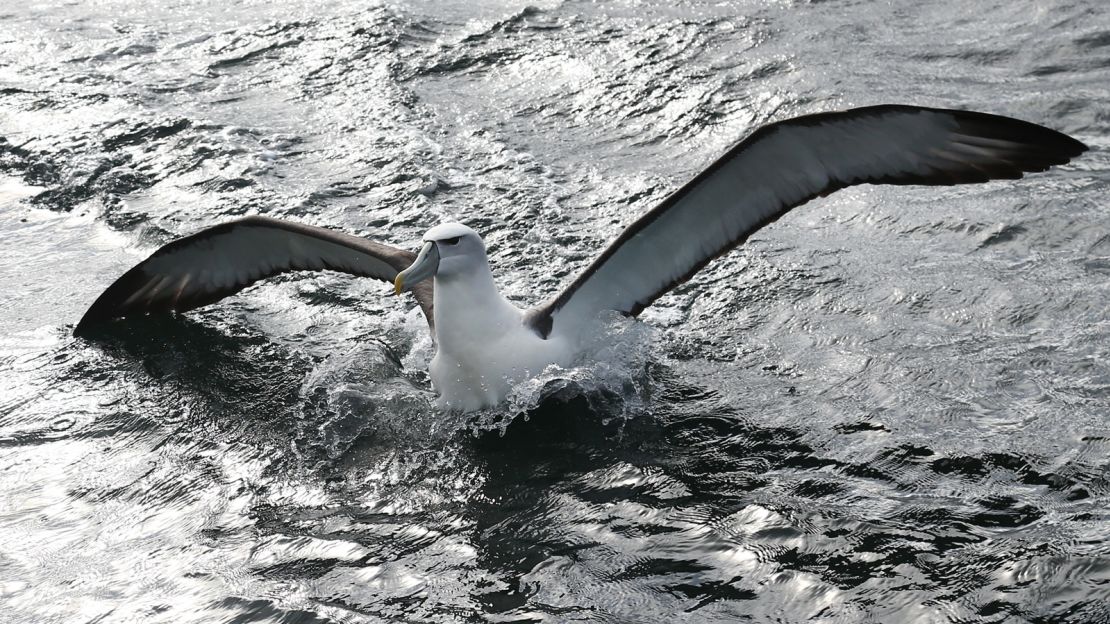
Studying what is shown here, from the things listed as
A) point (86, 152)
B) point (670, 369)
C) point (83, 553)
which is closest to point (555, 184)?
point (670, 369)

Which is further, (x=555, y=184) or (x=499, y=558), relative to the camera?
(x=555, y=184)

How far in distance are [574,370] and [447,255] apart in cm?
105

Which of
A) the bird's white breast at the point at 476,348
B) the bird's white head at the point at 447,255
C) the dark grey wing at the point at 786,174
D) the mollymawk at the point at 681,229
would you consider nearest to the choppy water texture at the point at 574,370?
the bird's white breast at the point at 476,348

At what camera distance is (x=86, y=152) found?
11.7 m

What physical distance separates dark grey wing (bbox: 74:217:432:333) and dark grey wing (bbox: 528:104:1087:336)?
1.35 meters

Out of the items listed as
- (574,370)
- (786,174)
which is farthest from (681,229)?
(574,370)

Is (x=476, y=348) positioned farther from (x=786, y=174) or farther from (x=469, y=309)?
(x=786, y=174)

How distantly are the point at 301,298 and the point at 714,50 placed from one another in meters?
5.72

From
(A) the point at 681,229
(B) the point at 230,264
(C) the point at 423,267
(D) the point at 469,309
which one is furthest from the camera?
(B) the point at 230,264

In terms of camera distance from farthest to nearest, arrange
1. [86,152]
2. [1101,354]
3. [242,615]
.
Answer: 1. [86,152]
2. [1101,354]
3. [242,615]

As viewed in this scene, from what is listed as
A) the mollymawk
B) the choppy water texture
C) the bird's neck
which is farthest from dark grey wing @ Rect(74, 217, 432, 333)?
the bird's neck

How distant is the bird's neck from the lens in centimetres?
723

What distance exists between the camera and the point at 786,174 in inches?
283

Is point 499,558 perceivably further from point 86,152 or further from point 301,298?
point 86,152
